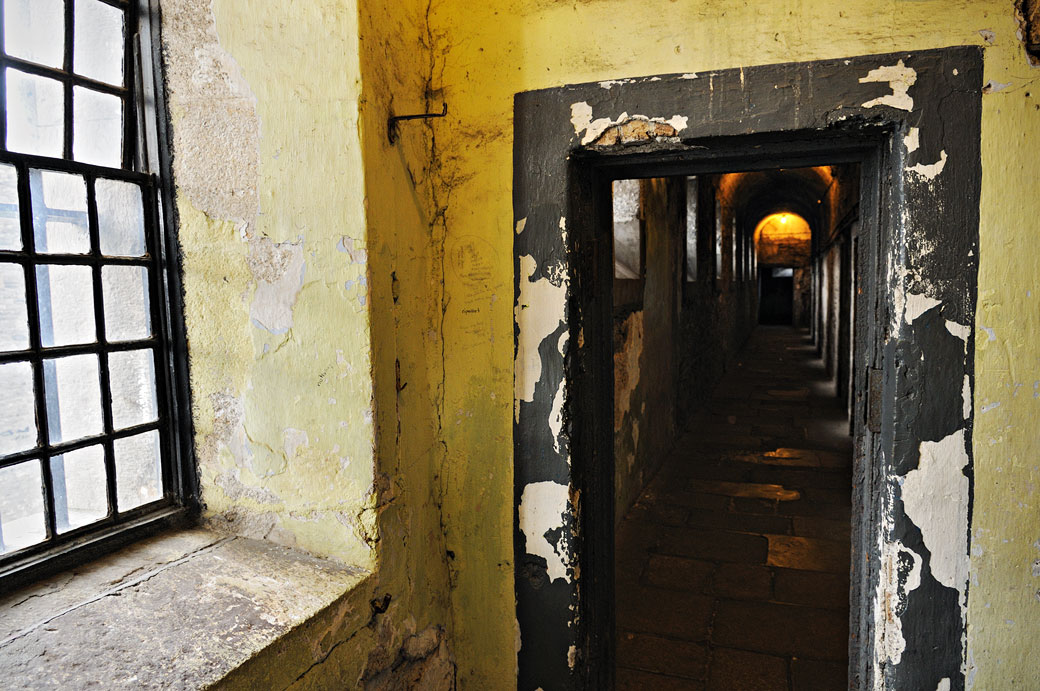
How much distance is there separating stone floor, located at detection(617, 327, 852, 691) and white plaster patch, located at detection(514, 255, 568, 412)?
1.72m

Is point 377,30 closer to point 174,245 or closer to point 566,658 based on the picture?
point 174,245

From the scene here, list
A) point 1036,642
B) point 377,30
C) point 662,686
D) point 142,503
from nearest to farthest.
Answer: point 1036,642
point 377,30
point 142,503
point 662,686

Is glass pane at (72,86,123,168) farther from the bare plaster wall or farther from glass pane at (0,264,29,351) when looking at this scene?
glass pane at (0,264,29,351)

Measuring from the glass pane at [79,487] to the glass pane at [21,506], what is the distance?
0.12ft

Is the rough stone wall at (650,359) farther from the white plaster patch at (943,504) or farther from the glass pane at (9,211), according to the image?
the glass pane at (9,211)

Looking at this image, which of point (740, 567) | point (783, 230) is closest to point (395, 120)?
point (740, 567)

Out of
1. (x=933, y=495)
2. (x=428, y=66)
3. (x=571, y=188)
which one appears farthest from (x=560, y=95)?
(x=933, y=495)

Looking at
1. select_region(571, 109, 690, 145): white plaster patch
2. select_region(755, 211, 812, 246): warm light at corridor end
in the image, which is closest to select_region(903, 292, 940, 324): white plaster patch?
select_region(571, 109, 690, 145): white plaster patch

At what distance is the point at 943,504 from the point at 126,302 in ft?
7.18

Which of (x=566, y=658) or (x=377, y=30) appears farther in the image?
(x=566, y=658)

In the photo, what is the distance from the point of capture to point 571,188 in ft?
5.69

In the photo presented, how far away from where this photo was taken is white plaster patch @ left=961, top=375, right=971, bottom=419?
4.72 feet

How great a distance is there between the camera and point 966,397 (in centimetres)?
144

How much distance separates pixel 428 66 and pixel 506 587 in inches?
62.8
